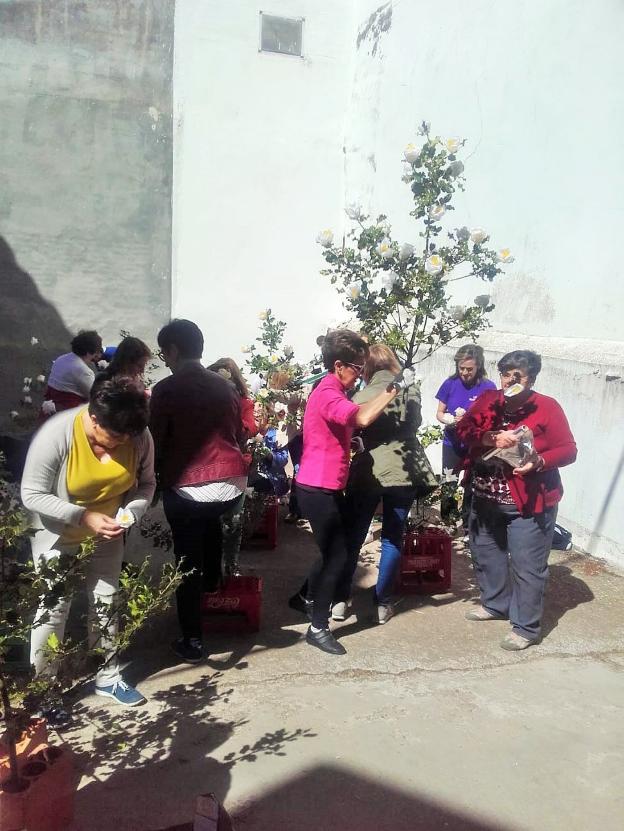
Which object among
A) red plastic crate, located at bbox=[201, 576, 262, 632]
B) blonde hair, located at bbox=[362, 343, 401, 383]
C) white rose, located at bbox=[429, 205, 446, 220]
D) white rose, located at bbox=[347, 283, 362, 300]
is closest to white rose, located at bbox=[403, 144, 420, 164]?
white rose, located at bbox=[429, 205, 446, 220]

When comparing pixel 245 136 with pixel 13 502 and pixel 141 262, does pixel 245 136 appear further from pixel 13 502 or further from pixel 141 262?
pixel 13 502

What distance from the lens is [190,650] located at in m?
3.83

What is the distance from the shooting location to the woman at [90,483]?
2.94 metres

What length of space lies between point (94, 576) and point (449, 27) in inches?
301

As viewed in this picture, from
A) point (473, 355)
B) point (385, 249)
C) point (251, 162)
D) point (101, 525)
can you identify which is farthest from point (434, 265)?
point (251, 162)

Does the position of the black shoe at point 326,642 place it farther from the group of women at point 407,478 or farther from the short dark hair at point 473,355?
the short dark hair at point 473,355

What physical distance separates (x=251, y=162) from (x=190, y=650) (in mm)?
8876

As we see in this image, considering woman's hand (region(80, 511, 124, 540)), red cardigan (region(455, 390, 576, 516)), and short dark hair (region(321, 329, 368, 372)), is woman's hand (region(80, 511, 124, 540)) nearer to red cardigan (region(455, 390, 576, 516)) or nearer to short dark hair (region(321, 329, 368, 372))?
short dark hair (region(321, 329, 368, 372))

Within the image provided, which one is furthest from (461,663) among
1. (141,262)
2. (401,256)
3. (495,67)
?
(141,262)

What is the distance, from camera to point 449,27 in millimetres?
8305

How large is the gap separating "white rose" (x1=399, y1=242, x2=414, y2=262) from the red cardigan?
1024 millimetres

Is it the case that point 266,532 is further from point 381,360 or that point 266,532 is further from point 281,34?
point 281,34

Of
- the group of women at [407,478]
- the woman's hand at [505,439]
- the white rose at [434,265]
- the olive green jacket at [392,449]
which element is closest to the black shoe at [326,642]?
the group of women at [407,478]

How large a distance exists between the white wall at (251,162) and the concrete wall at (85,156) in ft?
1.22
